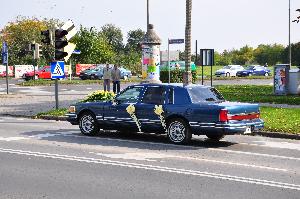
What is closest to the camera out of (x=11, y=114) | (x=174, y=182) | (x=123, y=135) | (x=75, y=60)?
(x=174, y=182)

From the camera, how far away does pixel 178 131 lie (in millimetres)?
14266

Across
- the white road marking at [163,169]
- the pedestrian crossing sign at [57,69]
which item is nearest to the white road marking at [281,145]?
the white road marking at [163,169]

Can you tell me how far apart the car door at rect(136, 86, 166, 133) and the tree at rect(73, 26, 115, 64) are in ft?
191

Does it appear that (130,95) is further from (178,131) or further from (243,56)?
(243,56)

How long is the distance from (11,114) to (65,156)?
40.0 ft

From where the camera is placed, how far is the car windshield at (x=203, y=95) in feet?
47.6

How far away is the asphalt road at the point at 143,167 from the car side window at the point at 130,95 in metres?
1.00

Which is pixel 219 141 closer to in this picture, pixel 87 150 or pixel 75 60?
pixel 87 150

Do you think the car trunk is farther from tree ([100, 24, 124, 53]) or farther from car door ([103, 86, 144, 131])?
tree ([100, 24, 124, 53])

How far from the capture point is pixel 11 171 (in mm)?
10430

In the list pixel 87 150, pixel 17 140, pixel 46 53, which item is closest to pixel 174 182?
pixel 87 150

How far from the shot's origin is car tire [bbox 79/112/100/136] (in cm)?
1611

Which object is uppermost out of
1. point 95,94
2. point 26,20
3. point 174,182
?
point 26,20

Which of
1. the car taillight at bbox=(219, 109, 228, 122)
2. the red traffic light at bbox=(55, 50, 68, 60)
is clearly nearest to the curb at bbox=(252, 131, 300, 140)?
the car taillight at bbox=(219, 109, 228, 122)
